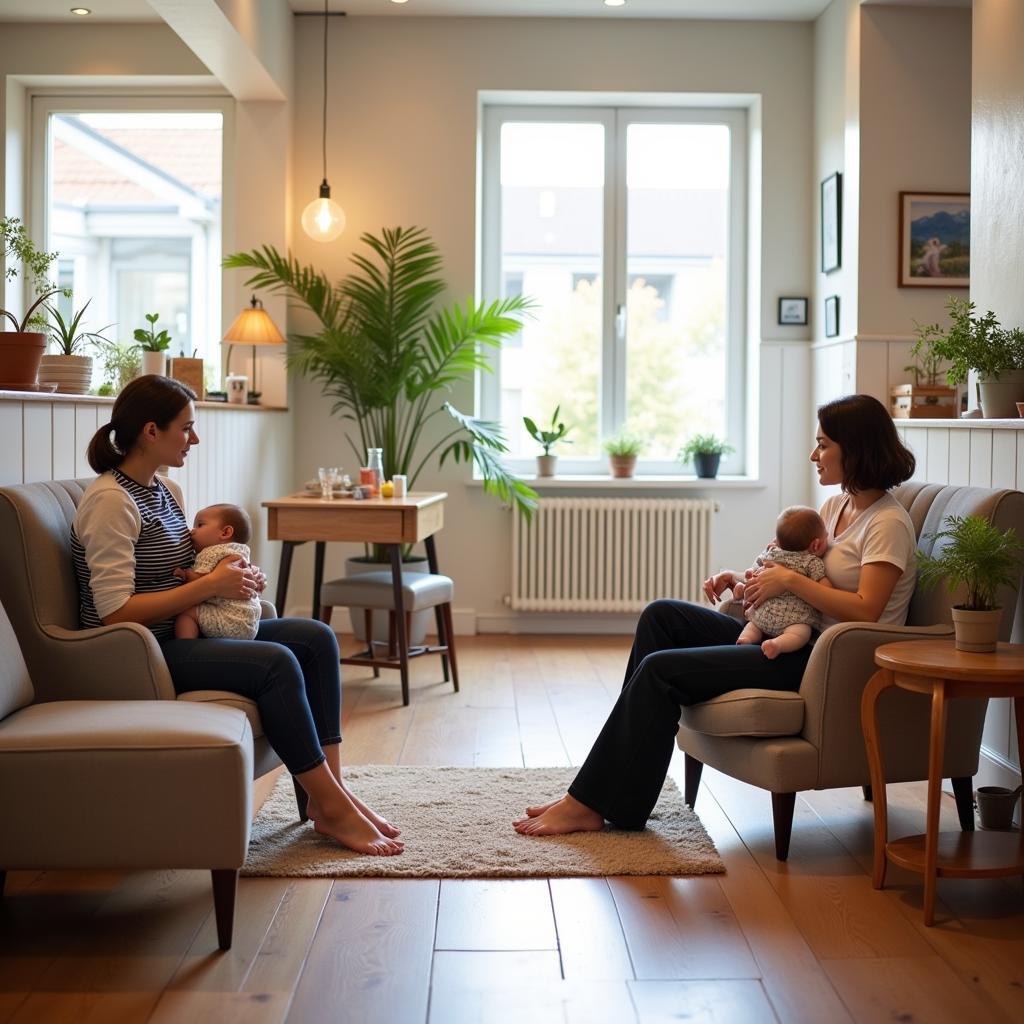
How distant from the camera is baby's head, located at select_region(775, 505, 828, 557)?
314 centimetres

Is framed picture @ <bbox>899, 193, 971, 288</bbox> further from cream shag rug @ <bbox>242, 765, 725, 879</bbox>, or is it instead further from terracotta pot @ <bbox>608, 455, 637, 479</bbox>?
cream shag rug @ <bbox>242, 765, 725, 879</bbox>

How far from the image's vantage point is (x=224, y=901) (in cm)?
243

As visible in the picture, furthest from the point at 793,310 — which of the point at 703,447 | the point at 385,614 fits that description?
the point at 385,614

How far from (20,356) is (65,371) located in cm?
38

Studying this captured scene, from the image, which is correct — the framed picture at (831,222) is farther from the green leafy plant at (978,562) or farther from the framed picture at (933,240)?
the green leafy plant at (978,562)

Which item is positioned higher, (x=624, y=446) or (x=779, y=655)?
(x=624, y=446)

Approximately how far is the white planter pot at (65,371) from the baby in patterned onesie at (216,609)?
692 mm

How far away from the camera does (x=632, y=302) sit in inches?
252

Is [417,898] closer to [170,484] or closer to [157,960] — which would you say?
[157,960]

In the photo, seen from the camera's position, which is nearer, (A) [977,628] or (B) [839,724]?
(A) [977,628]

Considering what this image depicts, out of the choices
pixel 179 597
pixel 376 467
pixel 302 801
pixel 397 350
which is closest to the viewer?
pixel 179 597

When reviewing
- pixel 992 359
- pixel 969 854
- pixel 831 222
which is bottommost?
pixel 969 854

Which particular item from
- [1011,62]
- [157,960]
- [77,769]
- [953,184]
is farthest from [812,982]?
[953,184]

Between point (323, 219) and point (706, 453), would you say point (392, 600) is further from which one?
point (706, 453)
